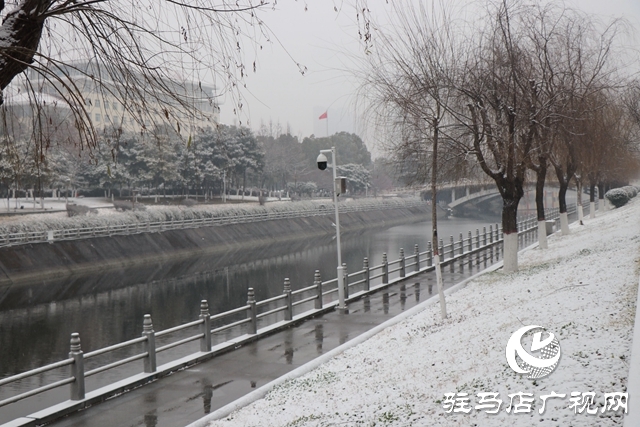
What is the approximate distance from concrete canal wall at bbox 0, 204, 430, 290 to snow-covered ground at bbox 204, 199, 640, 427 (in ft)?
81.9

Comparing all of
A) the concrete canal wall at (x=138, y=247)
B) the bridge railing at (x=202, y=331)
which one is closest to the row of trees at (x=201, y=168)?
the concrete canal wall at (x=138, y=247)

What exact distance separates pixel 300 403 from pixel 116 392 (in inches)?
139

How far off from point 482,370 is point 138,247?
35764 mm

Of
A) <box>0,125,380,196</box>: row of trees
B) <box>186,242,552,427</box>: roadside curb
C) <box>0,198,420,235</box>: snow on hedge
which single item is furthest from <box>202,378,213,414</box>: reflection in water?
<box>0,125,380,196</box>: row of trees

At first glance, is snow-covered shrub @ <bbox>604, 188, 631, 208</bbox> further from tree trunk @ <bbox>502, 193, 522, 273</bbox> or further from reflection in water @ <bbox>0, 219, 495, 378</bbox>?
tree trunk @ <bbox>502, 193, 522, 273</bbox>

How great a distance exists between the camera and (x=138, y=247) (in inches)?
1618

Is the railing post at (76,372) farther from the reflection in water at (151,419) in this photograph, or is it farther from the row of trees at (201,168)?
the row of trees at (201,168)

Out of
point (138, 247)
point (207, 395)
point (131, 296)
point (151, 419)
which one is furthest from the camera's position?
point (138, 247)

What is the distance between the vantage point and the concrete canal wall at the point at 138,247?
33.1m

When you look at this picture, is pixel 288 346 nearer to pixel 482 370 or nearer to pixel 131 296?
pixel 482 370

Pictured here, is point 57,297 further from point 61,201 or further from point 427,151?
point 61,201

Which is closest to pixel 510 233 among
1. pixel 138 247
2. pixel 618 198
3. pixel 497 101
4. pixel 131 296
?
pixel 497 101

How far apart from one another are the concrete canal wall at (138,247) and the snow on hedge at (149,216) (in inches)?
62.4

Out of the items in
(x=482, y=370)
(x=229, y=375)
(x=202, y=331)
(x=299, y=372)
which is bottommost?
(x=229, y=375)
